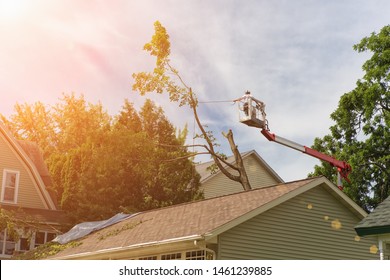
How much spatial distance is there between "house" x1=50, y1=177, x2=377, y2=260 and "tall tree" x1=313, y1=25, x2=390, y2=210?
16519mm

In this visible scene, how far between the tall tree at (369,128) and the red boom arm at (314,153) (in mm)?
1030

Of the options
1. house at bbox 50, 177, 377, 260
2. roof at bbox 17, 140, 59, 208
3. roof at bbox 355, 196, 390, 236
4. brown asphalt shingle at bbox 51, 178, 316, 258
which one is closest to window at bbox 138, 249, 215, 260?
house at bbox 50, 177, 377, 260

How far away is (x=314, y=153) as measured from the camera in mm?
41875

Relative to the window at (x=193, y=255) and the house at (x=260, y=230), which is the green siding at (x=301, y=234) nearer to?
the house at (x=260, y=230)

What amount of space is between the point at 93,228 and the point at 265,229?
11.5 meters

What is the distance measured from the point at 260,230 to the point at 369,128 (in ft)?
70.5

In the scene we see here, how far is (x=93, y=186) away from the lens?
3850cm

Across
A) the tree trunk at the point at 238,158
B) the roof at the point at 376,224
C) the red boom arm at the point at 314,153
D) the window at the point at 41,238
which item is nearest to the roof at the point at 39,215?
the window at the point at 41,238

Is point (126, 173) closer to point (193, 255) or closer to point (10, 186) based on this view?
point (10, 186)

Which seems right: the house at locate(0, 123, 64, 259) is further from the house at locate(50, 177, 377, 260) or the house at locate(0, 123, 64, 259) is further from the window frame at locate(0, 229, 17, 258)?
Answer: the house at locate(50, 177, 377, 260)

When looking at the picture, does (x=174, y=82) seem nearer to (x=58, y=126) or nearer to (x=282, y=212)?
(x=282, y=212)

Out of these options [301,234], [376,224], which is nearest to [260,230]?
[301,234]

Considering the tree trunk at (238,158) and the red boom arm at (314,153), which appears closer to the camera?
the red boom arm at (314,153)

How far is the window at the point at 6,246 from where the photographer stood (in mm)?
37656
